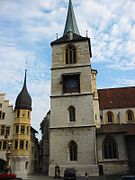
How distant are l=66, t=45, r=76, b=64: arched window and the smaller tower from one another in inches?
398

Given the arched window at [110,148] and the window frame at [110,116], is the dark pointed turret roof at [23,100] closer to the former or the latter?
the window frame at [110,116]

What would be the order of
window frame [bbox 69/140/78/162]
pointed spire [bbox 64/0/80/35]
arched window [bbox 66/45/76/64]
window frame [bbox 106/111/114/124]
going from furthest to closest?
window frame [bbox 106/111/114/124]
pointed spire [bbox 64/0/80/35]
arched window [bbox 66/45/76/64]
window frame [bbox 69/140/78/162]

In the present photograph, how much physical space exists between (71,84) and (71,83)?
196 millimetres

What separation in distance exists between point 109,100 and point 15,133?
59.8ft

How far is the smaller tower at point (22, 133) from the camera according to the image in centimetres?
3828

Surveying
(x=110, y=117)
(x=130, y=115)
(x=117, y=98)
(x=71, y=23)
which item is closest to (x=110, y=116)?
(x=110, y=117)

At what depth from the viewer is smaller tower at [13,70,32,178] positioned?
3828 centimetres

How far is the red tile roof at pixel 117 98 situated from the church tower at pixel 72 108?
984 centimetres

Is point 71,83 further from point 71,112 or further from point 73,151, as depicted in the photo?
point 73,151

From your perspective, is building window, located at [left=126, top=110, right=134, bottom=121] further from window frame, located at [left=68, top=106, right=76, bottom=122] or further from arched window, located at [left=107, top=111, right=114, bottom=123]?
window frame, located at [left=68, top=106, right=76, bottom=122]

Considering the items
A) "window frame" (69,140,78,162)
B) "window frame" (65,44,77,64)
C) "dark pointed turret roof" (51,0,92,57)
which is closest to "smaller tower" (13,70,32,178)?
"window frame" (69,140,78,162)

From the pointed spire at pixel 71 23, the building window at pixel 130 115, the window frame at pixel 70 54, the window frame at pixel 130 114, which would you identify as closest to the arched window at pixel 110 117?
the window frame at pixel 130 114

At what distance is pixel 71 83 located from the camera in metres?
37.1

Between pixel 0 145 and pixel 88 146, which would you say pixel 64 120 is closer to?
pixel 88 146
